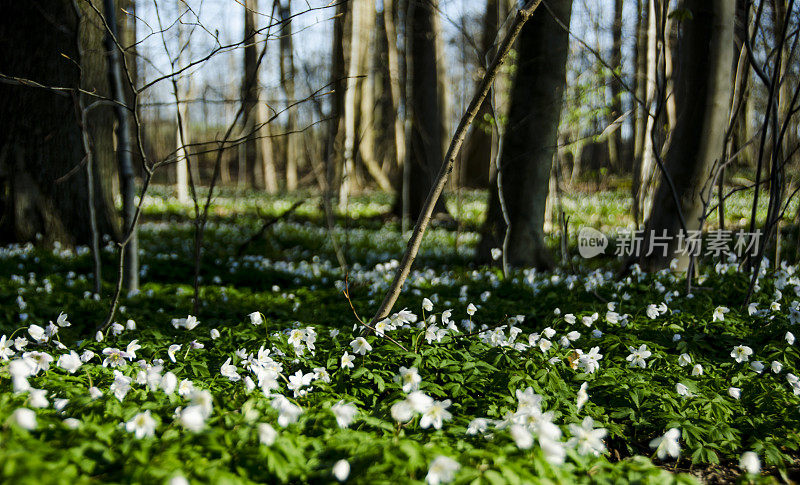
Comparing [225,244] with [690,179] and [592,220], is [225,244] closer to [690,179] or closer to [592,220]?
[690,179]

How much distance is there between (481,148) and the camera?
822 inches

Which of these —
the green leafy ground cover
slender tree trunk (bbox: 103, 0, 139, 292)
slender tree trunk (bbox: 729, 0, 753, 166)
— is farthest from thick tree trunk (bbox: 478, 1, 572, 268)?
slender tree trunk (bbox: 103, 0, 139, 292)

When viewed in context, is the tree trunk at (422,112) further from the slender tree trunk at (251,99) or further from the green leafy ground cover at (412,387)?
the green leafy ground cover at (412,387)

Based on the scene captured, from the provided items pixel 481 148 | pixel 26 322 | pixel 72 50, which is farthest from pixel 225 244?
pixel 481 148

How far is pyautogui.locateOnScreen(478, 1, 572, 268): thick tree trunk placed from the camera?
6480 millimetres

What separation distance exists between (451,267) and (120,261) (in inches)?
179

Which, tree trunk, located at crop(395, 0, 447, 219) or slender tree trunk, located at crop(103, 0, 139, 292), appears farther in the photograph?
tree trunk, located at crop(395, 0, 447, 219)

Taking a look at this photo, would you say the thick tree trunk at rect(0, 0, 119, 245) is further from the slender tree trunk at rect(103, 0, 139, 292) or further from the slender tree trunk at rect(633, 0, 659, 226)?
the slender tree trunk at rect(633, 0, 659, 226)

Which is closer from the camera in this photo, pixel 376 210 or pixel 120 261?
pixel 120 261

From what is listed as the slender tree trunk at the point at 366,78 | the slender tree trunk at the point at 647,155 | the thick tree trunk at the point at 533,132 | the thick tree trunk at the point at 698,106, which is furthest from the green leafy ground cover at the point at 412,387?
the slender tree trunk at the point at 366,78

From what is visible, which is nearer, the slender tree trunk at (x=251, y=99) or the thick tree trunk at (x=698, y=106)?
the slender tree trunk at (x=251, y=99)

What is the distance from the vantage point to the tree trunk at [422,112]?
41.0 ft

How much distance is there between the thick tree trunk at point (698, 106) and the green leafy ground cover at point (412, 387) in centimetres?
84

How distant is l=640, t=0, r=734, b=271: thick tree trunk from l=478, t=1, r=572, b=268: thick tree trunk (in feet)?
4.50
